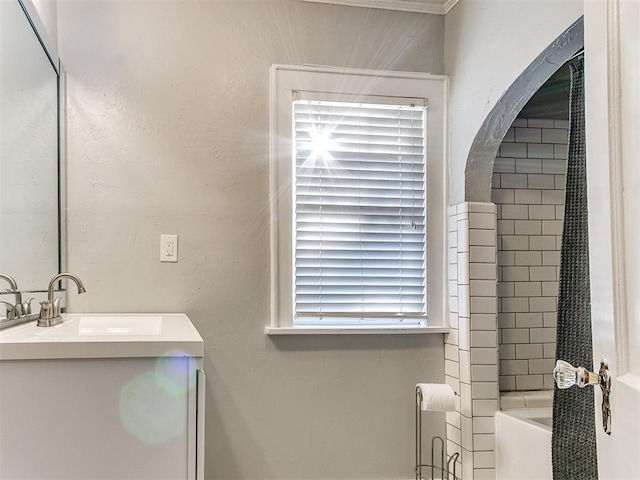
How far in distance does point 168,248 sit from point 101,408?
4.41ft

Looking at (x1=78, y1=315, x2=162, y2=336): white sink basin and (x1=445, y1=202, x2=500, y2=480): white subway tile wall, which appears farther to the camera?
(x1=445, y1=202, x2=500, y2=480): white subway tile wall

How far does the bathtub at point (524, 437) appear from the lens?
234cm

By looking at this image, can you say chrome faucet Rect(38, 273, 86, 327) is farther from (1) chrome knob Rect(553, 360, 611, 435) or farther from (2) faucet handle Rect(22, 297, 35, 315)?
(1) chrome knob Rect(553, 360, 611, 435)

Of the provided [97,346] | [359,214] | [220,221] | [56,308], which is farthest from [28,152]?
[359,214]

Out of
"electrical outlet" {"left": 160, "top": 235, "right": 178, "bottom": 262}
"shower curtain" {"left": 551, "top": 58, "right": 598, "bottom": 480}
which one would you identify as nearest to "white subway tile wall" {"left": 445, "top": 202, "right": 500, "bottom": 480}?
"shower curtain" {"left": 551, "top": 58, "right": 598, "bottom": 480}

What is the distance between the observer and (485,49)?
260cm

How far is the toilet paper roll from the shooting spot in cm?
261

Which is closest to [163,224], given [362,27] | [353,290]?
[353,290]

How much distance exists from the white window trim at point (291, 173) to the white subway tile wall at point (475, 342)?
138 millimetres

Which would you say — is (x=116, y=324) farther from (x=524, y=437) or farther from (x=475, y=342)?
(x=524, y=437)

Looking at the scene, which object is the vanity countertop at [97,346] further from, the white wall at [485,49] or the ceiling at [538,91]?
the ceiling at [538,91]

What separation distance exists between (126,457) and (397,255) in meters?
1.75

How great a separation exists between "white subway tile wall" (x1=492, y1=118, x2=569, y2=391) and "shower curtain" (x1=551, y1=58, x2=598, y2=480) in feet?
3.61

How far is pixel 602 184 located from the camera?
1047mm
